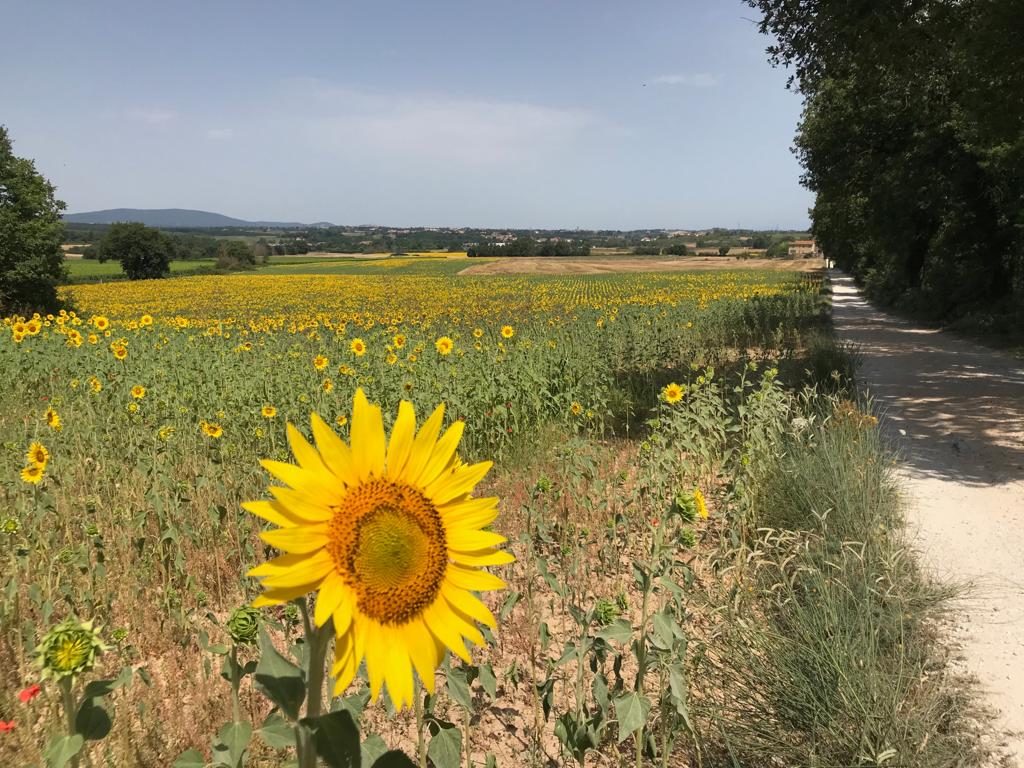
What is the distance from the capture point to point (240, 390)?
6.59 meters

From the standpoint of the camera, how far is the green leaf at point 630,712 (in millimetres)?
1696

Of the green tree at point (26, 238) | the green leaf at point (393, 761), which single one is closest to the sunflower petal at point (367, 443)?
the green leaf at point (393, 761)

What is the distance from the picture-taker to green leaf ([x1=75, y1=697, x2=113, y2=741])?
1101mm

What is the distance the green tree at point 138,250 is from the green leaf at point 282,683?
2777 inches

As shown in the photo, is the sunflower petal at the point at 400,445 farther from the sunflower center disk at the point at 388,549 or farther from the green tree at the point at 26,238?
the green tree at the point at 26,238

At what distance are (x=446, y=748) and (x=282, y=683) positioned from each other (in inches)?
23.4

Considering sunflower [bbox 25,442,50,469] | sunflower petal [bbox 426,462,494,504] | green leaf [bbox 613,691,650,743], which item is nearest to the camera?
sunflower petal [bbox 426,462,494,504]

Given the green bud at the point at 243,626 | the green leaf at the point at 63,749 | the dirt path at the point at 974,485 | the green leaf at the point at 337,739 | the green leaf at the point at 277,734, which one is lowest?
the dirt path at the point at 974,485

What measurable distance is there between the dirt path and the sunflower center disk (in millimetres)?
2743

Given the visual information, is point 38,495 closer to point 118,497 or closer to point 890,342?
point 118,497

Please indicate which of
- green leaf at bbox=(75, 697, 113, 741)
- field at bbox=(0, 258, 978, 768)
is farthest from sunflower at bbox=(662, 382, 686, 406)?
green leaf at bbox=(75, 697, 113, 741)

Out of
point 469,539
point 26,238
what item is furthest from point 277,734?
point 26,238

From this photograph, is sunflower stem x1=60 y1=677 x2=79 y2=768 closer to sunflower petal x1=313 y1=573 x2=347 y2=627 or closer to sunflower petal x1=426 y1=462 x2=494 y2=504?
sunflower petal x1=313 y1=573 x2=347 y2=627

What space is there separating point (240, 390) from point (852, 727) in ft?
19.6
